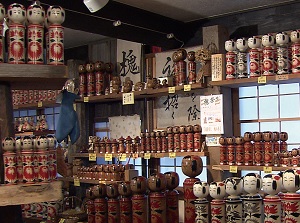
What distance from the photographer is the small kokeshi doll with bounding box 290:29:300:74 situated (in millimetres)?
3387

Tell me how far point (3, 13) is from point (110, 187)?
1167 mm

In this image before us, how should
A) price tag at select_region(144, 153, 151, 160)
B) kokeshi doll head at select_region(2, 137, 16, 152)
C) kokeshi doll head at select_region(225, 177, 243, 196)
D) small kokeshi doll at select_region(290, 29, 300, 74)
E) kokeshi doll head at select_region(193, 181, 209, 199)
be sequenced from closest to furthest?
kokeshi doll head at select_region(2, 137, 16, 152) → kokeshi doll head at select_region(225, 177, 243, 196) → kokeshi doll head at select_region(193, 181, 209, 199) → small kokeshi doll at select_region(290, 29, 300, 74) → price tag at select_region(144, 153, 151, 160)

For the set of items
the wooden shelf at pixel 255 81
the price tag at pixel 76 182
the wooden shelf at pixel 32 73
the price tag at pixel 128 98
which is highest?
the wooden shelf at pixel 255 81

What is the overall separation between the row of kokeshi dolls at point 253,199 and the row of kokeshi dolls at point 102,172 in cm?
210

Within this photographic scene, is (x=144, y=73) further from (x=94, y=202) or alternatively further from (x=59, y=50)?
(x=59, y=50)

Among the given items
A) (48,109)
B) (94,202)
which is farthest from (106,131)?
(94,202)

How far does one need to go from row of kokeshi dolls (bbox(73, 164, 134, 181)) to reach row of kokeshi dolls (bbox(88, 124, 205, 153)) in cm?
17

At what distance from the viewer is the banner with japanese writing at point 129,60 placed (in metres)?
4.89

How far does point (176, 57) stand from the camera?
4082mm

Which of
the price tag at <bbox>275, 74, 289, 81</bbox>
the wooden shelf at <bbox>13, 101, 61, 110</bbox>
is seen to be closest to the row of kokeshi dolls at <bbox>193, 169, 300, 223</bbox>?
the price tag at <bbox>275, 74, 289, 81</bbox>

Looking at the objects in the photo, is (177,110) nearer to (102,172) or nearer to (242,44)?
(102,172)

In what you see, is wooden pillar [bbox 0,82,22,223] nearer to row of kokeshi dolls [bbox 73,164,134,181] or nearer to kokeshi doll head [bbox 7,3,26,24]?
kokeshi doll head [bbox 7,3,26,24]

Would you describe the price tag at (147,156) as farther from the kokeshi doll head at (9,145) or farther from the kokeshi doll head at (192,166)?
the kokeshi doll head at (9,145)

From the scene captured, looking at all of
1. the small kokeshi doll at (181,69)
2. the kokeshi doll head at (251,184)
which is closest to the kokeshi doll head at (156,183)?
the kokeshi doll head at (251,184)
